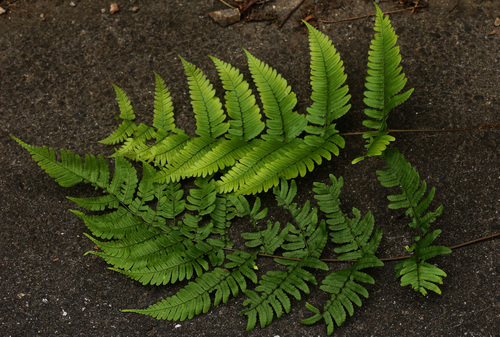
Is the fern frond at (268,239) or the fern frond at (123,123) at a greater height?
the fern frond at (123,123)

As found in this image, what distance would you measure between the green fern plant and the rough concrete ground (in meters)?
0.21

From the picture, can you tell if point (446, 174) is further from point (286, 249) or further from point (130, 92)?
point (130, 92)

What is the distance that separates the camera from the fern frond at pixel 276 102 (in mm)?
2963

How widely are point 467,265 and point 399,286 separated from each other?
1.39 feet

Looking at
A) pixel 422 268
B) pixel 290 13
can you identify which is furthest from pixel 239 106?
pixel 422 268

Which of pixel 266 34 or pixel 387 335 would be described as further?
pixel 266 34

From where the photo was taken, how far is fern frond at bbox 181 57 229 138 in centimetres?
303

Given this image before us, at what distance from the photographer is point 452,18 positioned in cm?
339

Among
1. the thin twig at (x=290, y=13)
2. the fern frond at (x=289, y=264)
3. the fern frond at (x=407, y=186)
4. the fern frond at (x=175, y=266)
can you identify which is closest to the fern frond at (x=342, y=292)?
the fern frond at (x=289, y=264)

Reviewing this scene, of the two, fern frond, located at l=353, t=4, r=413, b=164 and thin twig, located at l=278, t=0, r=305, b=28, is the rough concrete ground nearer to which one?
thin twig, located at l=278, t=0, r=305, b=28

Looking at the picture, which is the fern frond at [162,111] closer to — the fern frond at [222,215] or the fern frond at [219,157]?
the fern frond at [219,157]

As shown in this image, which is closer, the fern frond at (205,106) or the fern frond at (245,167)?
the fern frond at (245,167)

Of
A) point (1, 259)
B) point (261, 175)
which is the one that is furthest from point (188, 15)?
point (1, 259)

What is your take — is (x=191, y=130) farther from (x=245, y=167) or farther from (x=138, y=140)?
(x=245, y=167)
